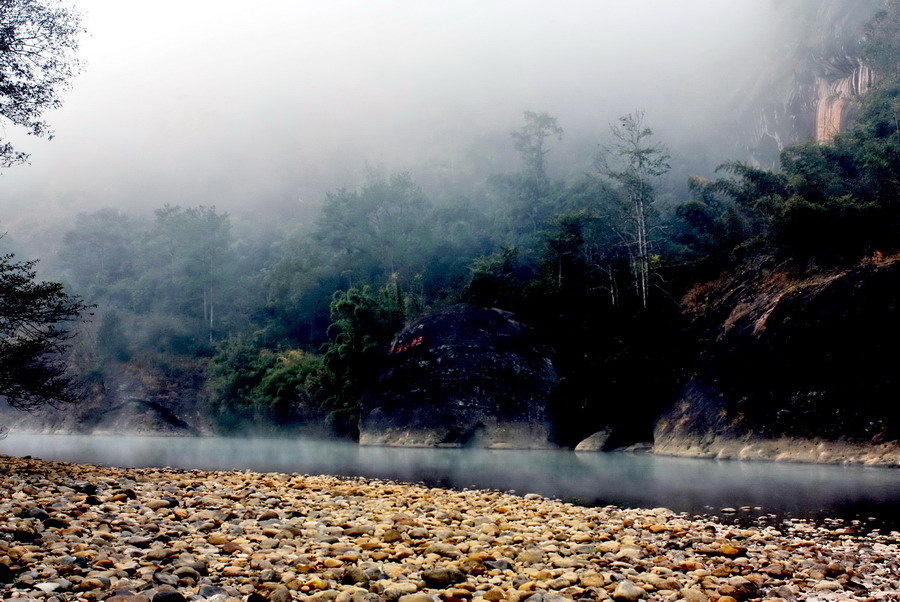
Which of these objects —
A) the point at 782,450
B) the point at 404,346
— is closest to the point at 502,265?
the point at 404,346

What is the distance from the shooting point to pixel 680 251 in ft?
121

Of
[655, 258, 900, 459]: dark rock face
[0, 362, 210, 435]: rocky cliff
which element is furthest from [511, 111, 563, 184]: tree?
[655, 258, 900, 459]: dark rock face

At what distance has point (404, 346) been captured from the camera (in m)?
32.7

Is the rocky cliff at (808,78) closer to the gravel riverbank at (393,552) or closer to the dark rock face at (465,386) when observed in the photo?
the dark rock face at (465,386)

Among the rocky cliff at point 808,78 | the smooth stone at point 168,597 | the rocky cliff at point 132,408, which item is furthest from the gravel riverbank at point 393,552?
the rocky cliff at point 132,408

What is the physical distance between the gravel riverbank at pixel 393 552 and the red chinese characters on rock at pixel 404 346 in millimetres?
22427

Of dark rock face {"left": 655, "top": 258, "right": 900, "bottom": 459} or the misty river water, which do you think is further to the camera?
dark rock face {"left": 655, "top": 258, "right": 900, "bottom": 459}

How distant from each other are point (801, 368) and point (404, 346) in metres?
18.8

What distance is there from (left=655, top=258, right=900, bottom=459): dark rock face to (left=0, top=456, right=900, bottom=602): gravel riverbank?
11.4 m

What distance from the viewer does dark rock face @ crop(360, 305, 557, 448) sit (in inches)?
1112

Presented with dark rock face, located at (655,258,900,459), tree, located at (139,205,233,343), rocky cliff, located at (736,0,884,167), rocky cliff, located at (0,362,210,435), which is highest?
rocky cliff, located at (736,0,884,167)

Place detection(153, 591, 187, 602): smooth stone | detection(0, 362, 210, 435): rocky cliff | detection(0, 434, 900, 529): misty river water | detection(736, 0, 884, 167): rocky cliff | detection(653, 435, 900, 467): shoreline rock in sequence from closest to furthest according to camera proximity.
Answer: detection(153, 591, 187, 602): smooth stone
detection(0, 434, 900, 529): misty river water
detection(653, 435, 900, 467): shoreline rock
detection(736, 0, 884, 167): rocky cliff
detection(0, 362, 210, 435): rocky cliff

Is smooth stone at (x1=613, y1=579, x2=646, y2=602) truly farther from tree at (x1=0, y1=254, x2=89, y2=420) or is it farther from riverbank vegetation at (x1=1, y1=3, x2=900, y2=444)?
riverbank vegetation at (x1=1, y1=3, x2=900, y2=444)

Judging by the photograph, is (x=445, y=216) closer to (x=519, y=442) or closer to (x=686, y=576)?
(x=519, y=442)
